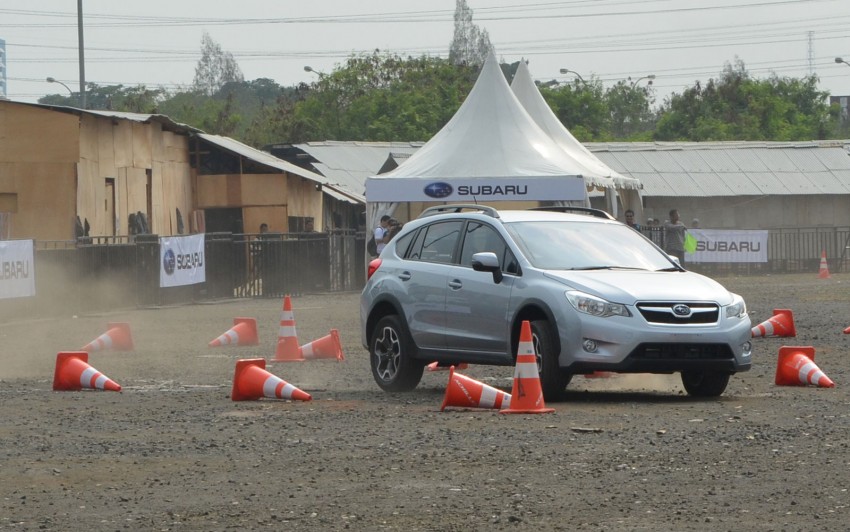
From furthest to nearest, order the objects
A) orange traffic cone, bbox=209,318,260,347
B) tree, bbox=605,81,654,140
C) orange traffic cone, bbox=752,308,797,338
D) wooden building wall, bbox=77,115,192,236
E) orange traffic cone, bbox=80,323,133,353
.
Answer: tree, bbox=605,81,654,140 < wooden building wall, bbox=77,115,192,236 < orange traffic cone, bbox=752,308,797,338 < orange traffic cone, bbox=209,318,260,347 < orange traffic cone, bbox=80,323,133,353

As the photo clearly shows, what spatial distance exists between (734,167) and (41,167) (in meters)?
28.9

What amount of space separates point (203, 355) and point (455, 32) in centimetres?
13260

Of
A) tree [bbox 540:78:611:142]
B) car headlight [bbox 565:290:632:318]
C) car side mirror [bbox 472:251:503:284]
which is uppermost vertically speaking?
tree [bbox 540:78:611:142]

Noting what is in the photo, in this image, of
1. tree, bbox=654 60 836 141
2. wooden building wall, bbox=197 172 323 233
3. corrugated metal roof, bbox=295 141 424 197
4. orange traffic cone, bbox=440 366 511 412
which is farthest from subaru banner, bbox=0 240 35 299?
tree, bbox=654 60 836 141

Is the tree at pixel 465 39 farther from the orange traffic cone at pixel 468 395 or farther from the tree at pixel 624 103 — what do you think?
Answer: the orange traffic cone at pixel 468 395

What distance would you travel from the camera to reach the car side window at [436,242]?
1394 centimetres

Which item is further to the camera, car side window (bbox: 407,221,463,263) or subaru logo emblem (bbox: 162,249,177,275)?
subaru logo emblem (bbox: 162,249,177,275)

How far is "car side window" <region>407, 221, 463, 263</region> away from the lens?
1394cm

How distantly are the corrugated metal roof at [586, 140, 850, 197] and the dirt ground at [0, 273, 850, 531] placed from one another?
3970cm

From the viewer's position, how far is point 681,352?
12.1 meters

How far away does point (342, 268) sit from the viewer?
123 ft

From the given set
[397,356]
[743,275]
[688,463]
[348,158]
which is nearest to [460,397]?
[397,356]

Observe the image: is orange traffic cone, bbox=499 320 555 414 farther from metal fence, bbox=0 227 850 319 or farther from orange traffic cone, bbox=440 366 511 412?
metal fence, bbox=0 227 850 319

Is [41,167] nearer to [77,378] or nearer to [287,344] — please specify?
[287,344]
